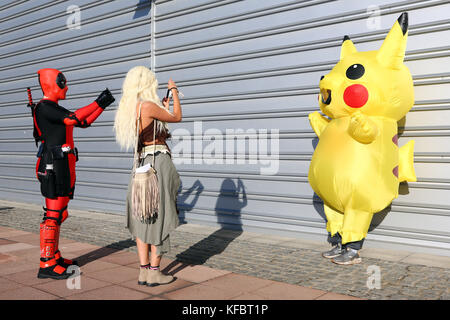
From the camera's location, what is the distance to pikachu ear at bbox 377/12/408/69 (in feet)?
15.1

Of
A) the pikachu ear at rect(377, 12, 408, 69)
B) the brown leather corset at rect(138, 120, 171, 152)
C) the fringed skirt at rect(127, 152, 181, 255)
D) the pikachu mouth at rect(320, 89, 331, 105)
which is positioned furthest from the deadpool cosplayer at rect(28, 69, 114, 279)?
the pikachu ear at rect(377, 12, 408, 69)

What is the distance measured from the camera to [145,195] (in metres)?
3.89

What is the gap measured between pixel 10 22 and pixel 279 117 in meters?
8.72

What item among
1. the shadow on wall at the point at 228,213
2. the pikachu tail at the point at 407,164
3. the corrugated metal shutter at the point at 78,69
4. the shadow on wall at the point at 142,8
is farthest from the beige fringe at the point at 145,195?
the shadow on wall at the point at 142,8

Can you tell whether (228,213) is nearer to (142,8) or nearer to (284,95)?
(284,95)

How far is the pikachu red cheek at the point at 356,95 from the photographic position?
15.2 feet

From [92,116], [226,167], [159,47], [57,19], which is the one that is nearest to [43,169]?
[92,116]

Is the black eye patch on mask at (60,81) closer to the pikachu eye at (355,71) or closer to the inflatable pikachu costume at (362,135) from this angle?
the inflatable pikachu costume at (362,135)

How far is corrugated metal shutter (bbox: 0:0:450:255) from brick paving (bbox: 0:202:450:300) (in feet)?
1.80

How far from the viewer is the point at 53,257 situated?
14.7ft

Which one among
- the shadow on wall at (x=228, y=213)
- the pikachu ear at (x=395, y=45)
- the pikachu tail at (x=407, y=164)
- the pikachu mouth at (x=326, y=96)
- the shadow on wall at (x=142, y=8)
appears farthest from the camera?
the shadow on wall at (x=142, y=8)

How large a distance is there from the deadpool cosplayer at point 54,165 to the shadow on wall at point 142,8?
4274 millimetres

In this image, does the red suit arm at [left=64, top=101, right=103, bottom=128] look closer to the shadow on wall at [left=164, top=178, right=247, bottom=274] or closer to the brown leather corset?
the brown leather corset
